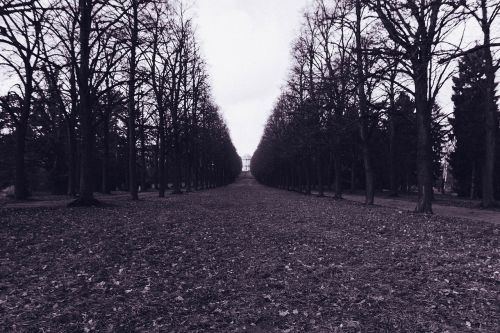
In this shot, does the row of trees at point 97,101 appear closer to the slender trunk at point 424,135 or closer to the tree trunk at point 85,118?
the tree trunk at point 85,118

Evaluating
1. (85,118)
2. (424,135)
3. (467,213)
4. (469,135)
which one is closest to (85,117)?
(85,118)

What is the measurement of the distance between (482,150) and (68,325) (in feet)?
148

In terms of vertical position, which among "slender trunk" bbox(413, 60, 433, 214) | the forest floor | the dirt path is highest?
"slender trunk" bbox(413, 60, 433, 214)

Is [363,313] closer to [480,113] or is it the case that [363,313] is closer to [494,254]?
[494,254]

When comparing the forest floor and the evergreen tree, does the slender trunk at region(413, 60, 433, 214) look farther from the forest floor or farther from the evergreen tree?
the evergreen tree

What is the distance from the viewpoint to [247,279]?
7.16 m

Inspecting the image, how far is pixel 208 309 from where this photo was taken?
567cm

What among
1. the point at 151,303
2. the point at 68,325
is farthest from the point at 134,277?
the point at 68,325

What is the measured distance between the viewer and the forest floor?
204 inches

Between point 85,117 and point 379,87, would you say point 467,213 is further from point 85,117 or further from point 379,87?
point 85,117

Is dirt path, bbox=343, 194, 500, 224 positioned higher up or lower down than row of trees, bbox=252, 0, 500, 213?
lower down

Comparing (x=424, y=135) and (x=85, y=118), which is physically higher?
(x=85, y=118)

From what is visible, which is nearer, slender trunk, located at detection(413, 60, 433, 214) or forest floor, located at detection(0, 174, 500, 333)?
forest floor, located at detection(0, 174, 500, 333)

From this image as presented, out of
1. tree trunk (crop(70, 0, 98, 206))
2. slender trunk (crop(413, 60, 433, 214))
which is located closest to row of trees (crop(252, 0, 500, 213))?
slender trunk (crop(413, 60, 433, 214))
